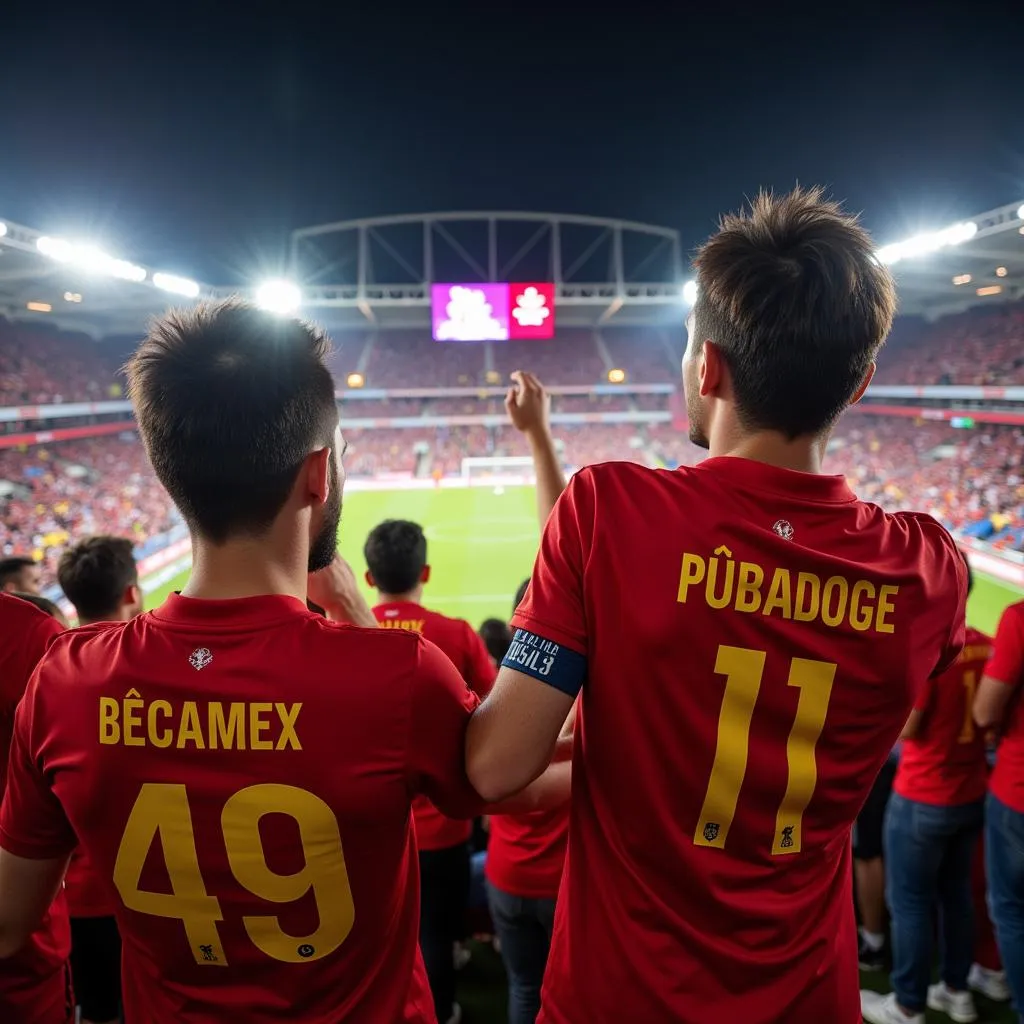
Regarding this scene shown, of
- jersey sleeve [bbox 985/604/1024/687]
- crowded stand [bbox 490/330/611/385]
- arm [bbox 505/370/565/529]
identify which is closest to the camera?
arm [bbox 505/370/565/529]

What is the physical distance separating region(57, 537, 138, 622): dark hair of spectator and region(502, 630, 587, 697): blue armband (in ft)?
7.71

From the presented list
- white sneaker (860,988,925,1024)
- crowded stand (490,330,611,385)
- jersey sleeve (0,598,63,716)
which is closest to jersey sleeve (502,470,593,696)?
jersey sleeve (0,598,63,716)

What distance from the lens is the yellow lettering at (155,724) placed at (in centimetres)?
103

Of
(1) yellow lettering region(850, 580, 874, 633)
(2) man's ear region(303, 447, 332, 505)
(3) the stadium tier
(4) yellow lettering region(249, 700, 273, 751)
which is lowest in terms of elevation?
(4) yellow lettering region(249, 700, 273, 751)

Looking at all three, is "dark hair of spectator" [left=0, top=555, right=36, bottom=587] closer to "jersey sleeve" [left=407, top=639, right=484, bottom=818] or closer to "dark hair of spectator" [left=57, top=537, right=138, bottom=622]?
"dark hair of spectator" [left=57, top=537, right=138, bottom=622]

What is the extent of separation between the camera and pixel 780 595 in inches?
41.6

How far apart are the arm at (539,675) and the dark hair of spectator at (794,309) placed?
0.33 meters

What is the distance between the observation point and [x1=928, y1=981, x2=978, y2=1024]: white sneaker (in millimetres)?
3205

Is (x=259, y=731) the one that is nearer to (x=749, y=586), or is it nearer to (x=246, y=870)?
(x=246, y=870)

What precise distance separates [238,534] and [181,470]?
0.13 meters

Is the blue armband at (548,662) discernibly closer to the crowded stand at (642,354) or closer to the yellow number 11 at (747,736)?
the yellow number 11 at (747,736)

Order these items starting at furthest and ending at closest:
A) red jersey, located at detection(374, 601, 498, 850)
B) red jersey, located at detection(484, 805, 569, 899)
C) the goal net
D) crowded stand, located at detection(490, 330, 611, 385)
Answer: crowded stand, located at detection(490, 330, 611, 385) → the goal net → red jersey, located at detection(374, 601, 498, 850) → red jersey, located at detection(484, 805, 569, 899)

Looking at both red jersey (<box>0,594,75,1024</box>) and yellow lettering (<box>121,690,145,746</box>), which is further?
red jersey (<box>0,594,75,1024</box>)

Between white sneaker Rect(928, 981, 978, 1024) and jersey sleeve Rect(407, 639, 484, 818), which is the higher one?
jersey sleeve Rect(407, 639, 484, 818)
